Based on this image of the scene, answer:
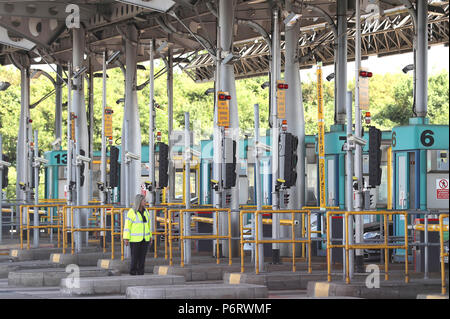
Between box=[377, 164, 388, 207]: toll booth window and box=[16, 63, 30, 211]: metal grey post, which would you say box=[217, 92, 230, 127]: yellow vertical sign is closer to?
box=[377, 164, 388, 207]: toll booth window

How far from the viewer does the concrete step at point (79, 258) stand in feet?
87.3

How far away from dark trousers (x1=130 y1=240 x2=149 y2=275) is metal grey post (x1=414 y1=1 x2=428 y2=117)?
24.7ft

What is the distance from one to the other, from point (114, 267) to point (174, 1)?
723 cm

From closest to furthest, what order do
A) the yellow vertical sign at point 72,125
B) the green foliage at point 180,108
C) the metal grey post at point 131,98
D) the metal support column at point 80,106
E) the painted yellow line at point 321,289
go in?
the painted yellow line at point 321,289
the yellow vertical sign at point 72,125
the metal support column at point 80,106
the metal grey post at point 131,98
the green foliage at point 180,108

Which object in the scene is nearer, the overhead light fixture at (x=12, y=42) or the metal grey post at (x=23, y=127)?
the overhead light fixture at (x=12, y=42)

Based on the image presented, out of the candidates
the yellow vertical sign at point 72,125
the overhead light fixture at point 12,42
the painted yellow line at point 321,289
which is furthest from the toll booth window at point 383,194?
the painted yellow line at point 321,289

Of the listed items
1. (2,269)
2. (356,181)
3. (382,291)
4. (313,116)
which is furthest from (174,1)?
(313,116)

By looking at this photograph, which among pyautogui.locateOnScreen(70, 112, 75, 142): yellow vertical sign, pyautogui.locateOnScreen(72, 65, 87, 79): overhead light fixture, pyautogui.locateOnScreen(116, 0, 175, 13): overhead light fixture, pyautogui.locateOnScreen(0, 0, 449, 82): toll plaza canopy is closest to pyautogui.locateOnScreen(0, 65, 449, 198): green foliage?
pyautogui.locateOnScreen(0, 0, 449, 82): toll plaza canopy

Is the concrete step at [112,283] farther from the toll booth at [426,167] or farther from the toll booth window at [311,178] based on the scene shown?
the toll booth window at [311,178]

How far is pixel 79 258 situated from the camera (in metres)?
26.7

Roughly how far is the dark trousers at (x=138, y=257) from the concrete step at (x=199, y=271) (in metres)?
0.48

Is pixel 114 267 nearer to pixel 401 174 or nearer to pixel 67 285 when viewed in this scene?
pixel 67 285

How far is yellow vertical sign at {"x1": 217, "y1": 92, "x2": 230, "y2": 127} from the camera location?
2438 centimetres

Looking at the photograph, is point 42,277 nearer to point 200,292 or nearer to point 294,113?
point 200,292
